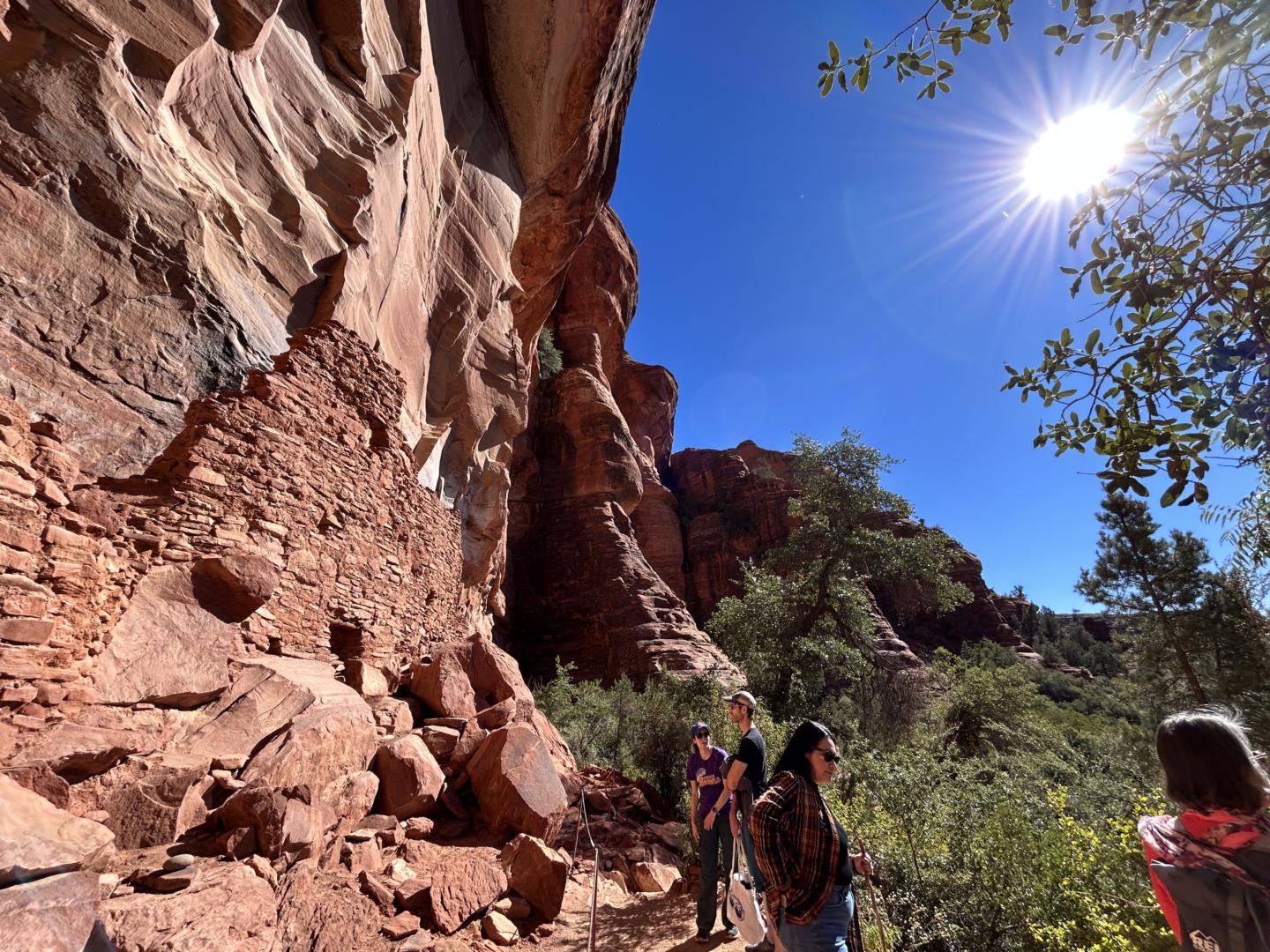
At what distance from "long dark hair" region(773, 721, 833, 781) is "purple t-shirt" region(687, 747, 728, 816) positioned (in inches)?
76.7

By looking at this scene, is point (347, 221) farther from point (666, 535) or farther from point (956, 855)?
point (666, 535)

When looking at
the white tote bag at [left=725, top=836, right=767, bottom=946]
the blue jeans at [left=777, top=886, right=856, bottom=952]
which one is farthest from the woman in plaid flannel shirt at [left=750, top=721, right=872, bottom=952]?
the white tote bag at [left=725, top=836, right=767, bottom=946]

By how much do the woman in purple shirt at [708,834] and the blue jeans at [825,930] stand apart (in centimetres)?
154

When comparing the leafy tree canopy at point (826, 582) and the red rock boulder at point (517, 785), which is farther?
the leafy tree canopy at point (826, 582)

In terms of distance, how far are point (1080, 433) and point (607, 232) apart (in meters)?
30.7

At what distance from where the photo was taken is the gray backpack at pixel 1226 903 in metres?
1.55

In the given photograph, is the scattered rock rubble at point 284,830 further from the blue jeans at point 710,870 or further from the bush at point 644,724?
the bush at point 644,724

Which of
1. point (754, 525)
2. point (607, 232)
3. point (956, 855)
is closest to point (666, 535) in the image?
point (754, 525)

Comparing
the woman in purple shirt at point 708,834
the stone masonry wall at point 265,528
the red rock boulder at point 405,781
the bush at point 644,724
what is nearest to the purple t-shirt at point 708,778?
the woman in purple shirt at point 708,834

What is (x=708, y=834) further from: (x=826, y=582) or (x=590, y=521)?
(x=590, y=521)

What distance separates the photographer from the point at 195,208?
5.28 m

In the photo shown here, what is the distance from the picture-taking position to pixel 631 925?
4.75 meters

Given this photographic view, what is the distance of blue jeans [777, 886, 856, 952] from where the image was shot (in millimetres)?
2488

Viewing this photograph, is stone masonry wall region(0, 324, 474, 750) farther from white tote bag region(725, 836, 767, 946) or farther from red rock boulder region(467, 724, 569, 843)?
white tote bag region(725, 836, 767, 946)
